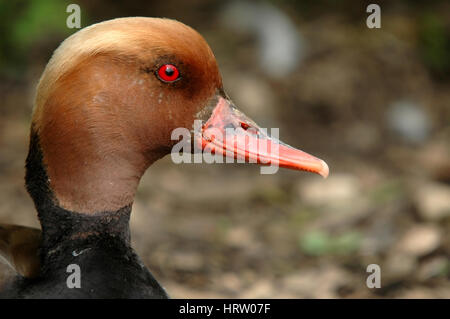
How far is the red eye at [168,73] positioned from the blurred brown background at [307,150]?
1.57 meters

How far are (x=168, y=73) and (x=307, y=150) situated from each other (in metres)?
3.34

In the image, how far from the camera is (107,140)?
108 inches

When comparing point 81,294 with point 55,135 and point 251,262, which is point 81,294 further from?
point 251,262

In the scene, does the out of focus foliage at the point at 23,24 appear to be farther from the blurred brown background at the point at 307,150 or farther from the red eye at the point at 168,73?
the red eye at the point at 168,73

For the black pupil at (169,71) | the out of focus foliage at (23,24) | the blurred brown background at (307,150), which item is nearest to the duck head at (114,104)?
the black pupil at (169,71)

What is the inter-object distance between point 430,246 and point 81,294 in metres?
2.33

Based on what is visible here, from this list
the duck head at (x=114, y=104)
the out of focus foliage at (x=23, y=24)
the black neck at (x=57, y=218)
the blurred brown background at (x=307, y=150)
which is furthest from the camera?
the out of focus foliage at (x=23, y=24)

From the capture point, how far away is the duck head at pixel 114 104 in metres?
2.69

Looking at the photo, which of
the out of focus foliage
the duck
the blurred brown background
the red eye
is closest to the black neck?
the duck

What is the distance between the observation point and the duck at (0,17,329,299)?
8.82 ft

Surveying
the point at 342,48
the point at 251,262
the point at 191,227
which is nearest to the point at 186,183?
the point at 191,227

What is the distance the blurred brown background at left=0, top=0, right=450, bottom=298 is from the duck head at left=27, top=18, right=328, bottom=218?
1.36 metres

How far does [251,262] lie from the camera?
4.49m

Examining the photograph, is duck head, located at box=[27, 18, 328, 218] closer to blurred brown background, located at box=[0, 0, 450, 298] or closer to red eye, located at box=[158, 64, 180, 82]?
red eye, located at box=[158, 64, 180, 82]
